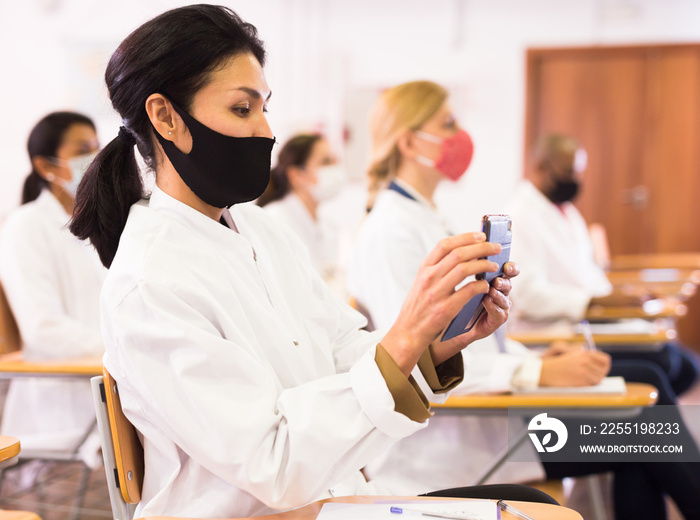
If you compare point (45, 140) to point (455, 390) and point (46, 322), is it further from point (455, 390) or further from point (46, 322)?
point (455, 390)

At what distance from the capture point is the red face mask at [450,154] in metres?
2.33

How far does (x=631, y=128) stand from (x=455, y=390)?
5.16 metres

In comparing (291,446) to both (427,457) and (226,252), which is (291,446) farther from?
(427,457)

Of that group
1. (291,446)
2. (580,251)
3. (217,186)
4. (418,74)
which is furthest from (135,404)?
(418,74)

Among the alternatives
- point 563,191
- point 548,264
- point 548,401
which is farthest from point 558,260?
point 548,401

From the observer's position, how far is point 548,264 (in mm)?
3838

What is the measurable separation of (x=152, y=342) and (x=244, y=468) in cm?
23

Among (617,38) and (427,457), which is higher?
(617,38)

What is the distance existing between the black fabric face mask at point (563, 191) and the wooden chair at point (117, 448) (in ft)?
10.6

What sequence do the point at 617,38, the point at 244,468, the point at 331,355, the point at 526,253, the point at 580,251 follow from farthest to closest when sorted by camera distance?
the point at 617,38 < the point at 580,251 < the point at 526,253 < the point at 331,355 < the point at 244,468

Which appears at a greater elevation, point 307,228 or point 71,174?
point 71,174

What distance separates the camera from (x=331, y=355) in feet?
4.80

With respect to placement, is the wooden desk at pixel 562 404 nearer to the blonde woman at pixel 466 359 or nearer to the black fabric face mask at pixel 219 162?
the blonde woman at pixel 466 359

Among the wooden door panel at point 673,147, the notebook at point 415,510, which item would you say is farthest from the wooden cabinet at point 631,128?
the notebook at point 415,510
